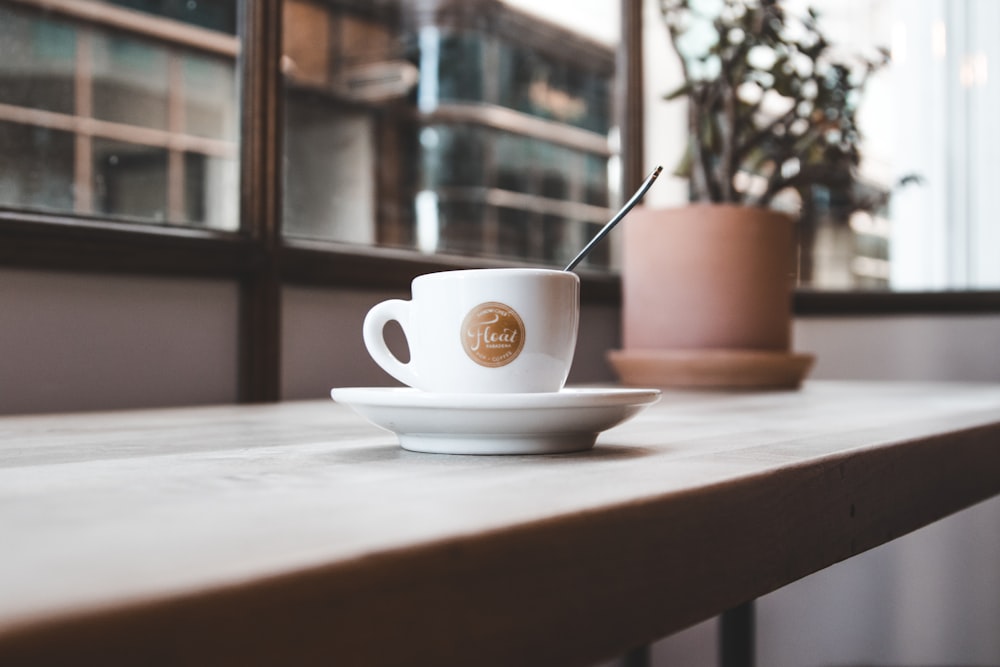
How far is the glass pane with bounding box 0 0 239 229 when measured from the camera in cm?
115

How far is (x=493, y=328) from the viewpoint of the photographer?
55 centimetres

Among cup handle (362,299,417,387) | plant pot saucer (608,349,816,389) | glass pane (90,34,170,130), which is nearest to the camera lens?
cup handle (362,299,417,387)

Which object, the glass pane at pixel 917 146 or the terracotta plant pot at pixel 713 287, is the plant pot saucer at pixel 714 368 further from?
the glass pane at pixel 917 146

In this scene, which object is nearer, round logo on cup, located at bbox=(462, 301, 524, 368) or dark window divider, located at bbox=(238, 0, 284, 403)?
round logo on cup, located at bbox=(462, 301, 524, 368)

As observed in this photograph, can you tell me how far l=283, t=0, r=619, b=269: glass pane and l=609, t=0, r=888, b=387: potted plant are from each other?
1.28ft

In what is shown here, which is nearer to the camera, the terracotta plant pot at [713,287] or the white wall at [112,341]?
the white wall at [112,341]

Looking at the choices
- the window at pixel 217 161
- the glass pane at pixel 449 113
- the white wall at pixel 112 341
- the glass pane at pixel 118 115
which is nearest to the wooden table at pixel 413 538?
the white wall at pixel 112 341

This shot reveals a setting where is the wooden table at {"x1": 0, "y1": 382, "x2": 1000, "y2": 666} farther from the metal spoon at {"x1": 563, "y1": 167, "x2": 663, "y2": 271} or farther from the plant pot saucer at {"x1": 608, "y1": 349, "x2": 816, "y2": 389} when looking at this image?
the plant pot saucer at {"x1": 608, "y1": 349, "x2": 816, "y2": 389}

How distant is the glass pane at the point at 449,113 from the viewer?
1646 mm

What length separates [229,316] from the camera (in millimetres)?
1183

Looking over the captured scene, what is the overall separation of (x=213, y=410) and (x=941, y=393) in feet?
2.92

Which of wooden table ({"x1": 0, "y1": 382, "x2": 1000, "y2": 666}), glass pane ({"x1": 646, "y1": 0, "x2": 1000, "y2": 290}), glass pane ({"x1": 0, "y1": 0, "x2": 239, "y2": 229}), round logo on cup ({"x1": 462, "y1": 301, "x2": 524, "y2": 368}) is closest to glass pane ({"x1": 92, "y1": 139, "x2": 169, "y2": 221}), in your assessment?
glass pane ({"x1": 0, "y1": 0, "x2": 239, "y2": 229})

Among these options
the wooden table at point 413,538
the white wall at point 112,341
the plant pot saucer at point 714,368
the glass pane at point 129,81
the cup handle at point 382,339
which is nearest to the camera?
the wooden table at point 413,538

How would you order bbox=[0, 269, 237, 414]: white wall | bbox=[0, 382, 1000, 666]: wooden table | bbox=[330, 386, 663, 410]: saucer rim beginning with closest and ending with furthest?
1. bbox=[0, 382, 1000, 666]: wooden table
2. bbox=[330, 386, 663, 410]: saucer rim
3. bbox=[0, 269, 237, 414]: white wall
